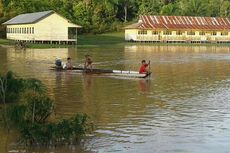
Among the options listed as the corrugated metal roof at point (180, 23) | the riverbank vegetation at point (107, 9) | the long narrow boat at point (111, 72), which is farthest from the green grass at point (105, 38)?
the long narrow boat at point (111, 72)

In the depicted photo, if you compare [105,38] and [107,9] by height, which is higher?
[107,9]

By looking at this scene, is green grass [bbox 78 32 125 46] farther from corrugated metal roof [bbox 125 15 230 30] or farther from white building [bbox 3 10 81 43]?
white building [bbox 3 10 81 43]

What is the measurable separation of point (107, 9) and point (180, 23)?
63.5 feet

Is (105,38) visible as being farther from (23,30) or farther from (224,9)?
(224,9)

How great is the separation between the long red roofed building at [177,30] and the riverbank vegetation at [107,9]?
985 cm

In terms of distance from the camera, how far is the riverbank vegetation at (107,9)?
84.1 m

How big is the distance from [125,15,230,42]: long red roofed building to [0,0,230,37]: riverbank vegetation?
9.85m

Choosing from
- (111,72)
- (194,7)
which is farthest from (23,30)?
(194,7)

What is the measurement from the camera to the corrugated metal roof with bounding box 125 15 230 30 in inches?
3465

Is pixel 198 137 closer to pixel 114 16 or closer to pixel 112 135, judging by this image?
pixel 112 135

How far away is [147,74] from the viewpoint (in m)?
27.1

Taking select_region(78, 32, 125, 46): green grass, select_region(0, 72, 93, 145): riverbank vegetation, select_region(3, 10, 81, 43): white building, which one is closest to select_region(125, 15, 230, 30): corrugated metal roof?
select_region(78, 32, 125, 46): green grass

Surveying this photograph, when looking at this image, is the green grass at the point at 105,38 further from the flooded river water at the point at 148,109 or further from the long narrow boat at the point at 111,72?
the flooded river water at the point at 148,109

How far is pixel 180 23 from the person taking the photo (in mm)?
90500
